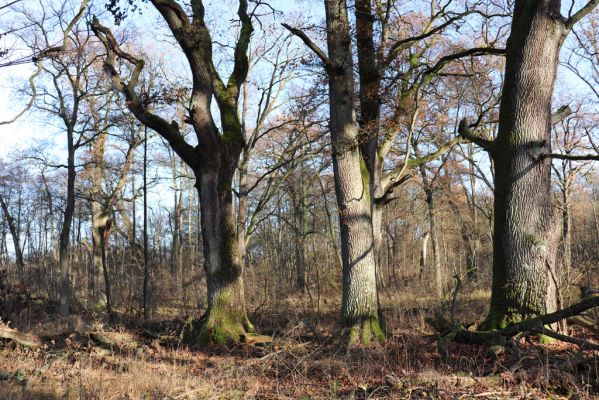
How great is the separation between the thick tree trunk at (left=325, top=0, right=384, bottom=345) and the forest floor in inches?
24.3

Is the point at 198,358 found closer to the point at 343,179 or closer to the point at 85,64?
the point at 343,179

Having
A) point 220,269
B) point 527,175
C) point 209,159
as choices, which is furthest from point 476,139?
point 220,269

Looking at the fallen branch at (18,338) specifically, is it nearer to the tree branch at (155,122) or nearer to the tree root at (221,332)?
the tree root at (221,332)

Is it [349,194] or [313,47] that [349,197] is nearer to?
[349,194]

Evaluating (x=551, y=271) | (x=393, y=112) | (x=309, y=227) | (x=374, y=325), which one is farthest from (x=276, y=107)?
(x=551, y=271)

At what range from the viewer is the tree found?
6.72m

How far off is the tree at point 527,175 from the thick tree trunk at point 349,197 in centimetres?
208

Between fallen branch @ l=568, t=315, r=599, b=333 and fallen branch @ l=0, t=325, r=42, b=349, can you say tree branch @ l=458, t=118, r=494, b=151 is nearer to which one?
fallen branch @ l=568, t=315, r=599, b=333

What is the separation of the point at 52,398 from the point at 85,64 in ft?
52.8

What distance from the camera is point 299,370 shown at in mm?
6570

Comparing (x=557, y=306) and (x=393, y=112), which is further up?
(x=393, y=112)

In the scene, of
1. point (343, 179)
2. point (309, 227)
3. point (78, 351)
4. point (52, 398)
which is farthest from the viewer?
point (309, 227)

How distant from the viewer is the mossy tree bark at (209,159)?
9789 millimetres

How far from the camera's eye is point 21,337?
27.5 feet
